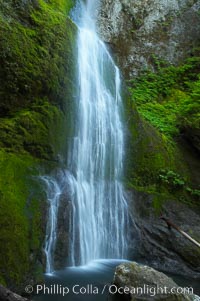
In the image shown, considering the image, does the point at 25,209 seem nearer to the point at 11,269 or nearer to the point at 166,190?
the point at 11,269

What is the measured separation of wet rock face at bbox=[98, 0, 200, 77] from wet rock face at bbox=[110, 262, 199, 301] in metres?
12.1

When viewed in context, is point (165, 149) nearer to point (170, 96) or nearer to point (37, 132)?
point (37, 132)

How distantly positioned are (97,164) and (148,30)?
1089cm

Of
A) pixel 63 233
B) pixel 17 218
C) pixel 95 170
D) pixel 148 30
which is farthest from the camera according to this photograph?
pixel 148 30

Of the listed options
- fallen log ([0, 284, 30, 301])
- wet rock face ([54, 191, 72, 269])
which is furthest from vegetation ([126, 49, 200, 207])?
fallen log ([0, 284, 30, 301])

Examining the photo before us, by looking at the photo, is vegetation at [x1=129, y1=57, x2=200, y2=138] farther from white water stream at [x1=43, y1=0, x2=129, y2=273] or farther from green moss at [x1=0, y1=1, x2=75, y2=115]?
green moss at [x1=0, y1=1, x2=75, y2=115]

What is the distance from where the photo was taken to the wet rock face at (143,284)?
202 inches

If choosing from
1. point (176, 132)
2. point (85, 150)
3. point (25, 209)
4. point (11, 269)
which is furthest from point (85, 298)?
point (176, 132)

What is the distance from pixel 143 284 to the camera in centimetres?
529

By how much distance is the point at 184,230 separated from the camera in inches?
348

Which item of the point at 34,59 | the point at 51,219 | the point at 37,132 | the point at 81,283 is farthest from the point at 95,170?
the point at 81,283

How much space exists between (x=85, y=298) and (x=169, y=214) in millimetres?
4166

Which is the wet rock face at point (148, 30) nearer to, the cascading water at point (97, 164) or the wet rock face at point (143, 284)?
the cascading water at point (97, 164)

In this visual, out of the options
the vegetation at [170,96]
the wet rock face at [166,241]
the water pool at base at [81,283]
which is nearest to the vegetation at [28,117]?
the water pool at base at [81,283]
